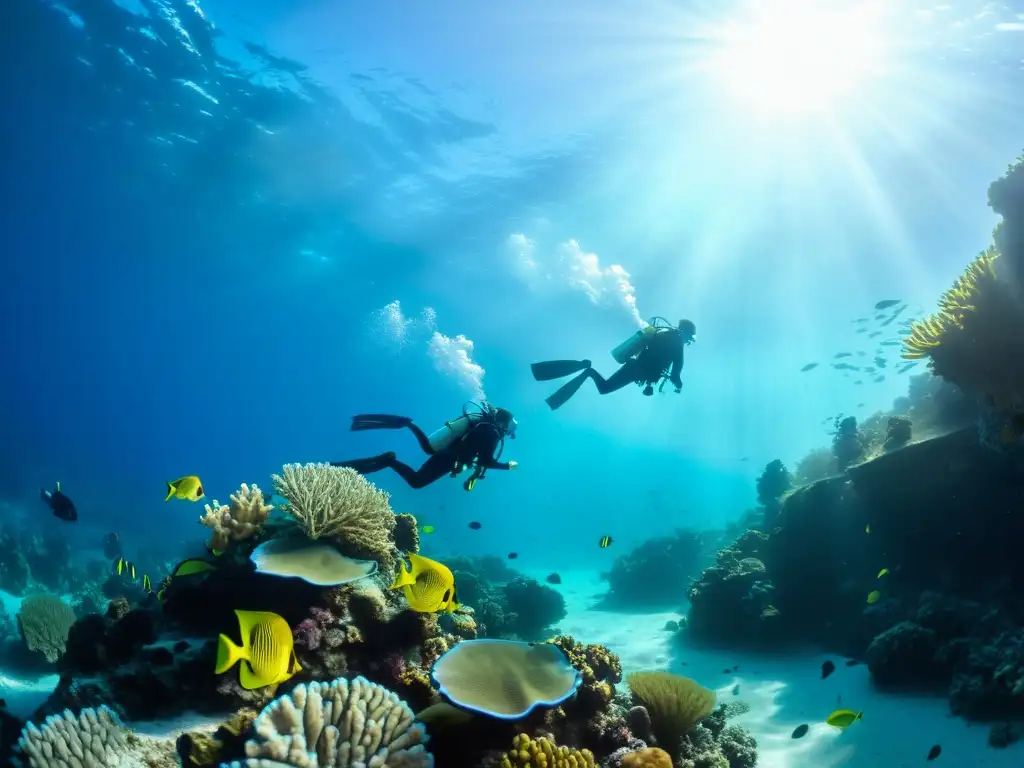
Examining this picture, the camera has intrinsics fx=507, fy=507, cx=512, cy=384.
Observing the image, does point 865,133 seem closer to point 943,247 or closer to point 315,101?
point 943,247

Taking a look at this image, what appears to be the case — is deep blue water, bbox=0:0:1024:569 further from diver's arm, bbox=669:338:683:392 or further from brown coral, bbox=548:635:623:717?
brown coral, bbox=548:635:623:717

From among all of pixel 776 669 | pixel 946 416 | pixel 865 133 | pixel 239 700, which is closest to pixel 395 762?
pixel 239 700

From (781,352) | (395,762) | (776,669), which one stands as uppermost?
(781,352)

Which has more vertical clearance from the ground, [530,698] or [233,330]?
[233,330]

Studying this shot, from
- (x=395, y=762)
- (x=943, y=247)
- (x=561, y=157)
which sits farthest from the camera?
(x=943, y=247)

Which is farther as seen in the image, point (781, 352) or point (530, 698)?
point (781, 352)

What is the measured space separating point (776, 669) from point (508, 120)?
25107 mm

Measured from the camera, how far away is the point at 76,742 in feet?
10.6

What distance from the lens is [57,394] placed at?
3115 inches

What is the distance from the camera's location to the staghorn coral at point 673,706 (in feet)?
17.2

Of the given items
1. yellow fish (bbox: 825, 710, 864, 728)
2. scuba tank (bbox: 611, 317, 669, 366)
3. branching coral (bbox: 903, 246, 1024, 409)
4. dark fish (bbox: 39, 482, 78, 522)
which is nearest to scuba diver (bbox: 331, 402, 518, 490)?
scuba tank (bbox: 611, 317, 669, 366)

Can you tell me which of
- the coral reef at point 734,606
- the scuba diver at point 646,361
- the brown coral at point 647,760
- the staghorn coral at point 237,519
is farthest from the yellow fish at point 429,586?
the coral reef at point 734,606

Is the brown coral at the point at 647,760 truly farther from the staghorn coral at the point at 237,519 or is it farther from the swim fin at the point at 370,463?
the swim fin at the point at 370,463

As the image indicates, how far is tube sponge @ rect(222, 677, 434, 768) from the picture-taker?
2873 millimetres
